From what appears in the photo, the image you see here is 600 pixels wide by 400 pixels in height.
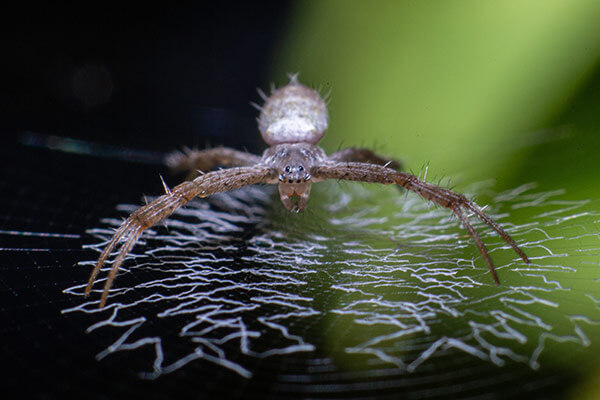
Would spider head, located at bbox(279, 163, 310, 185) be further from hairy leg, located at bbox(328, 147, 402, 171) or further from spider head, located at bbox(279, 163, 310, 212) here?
hairy leg, located at bbox(328, 147, 402, 171)

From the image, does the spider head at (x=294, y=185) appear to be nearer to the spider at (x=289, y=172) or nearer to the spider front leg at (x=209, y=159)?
the spider at (x=289, y=172)

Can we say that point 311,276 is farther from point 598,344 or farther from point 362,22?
point 362,22

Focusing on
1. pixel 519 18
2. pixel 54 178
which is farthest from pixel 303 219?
pixel 519 18

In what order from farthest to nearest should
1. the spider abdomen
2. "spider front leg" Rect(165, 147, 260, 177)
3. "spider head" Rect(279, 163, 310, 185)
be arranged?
"spider front leg" Rect(165, 147, 260, 177), the spider abdomen, "spider head" Rect(279, 163, 310, 185)

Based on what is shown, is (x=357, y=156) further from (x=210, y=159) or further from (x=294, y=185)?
(x=210, y=159)

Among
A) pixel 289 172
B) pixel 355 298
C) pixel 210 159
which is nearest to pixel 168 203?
pixel 289 172

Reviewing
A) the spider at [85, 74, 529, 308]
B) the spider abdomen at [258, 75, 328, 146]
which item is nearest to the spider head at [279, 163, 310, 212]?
the spider at [85, 74, 529, 308]
